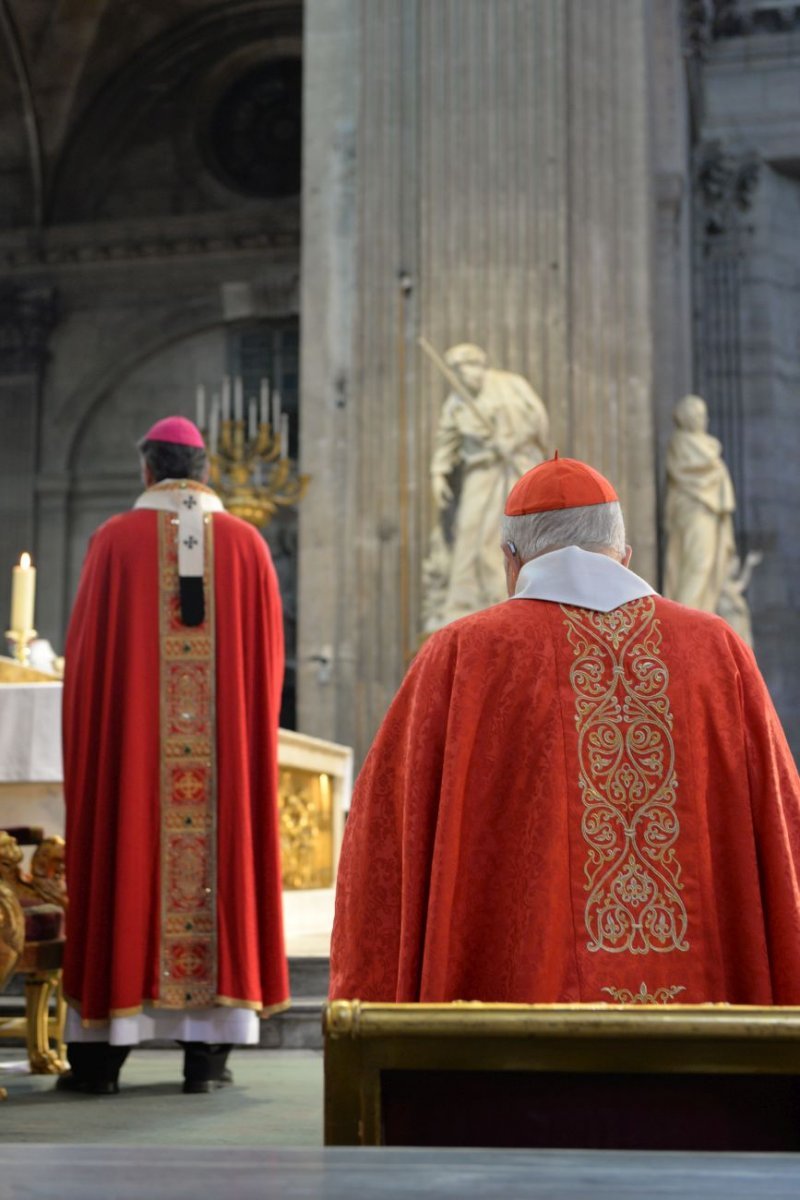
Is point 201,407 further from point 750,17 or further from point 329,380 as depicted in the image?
point 750,17

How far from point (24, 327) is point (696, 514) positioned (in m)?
11.6

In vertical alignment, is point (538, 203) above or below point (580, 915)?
above

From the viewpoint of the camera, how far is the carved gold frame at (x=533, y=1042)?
1.71 metres

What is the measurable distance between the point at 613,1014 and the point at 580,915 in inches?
35.2

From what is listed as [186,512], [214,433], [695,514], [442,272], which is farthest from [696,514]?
[186,512]

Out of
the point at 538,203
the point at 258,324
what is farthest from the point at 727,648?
the point at 258,324

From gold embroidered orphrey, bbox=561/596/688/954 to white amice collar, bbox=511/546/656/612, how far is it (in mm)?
20

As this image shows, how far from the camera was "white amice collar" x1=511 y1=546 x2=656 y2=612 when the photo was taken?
110 inches

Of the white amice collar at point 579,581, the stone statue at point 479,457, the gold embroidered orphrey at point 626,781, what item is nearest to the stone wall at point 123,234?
the stone statue at point 479,457

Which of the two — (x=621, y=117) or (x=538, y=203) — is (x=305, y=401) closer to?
(x=538, y=203)

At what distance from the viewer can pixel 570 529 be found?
2.86 m

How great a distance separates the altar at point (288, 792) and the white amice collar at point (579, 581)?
10.6ft

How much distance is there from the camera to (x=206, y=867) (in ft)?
15.3

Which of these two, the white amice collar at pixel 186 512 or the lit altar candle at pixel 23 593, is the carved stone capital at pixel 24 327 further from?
the white amice collar at pixel 186 512
